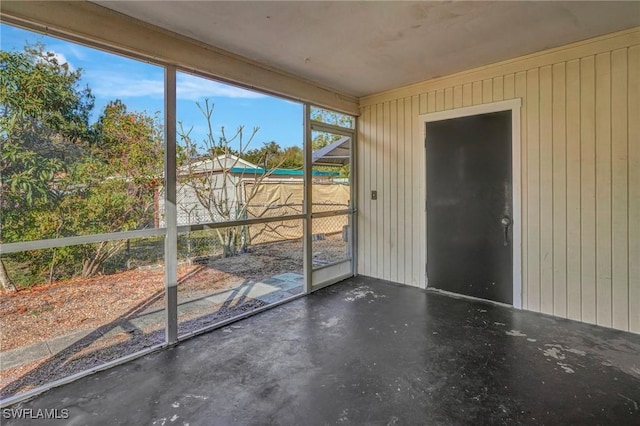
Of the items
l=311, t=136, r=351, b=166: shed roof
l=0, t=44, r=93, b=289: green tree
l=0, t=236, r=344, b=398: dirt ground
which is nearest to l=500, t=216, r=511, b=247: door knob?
l=311, t=136, r=351, b=166: shed roof

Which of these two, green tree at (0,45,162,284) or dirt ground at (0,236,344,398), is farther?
dirt ground at (0,236,344,398)

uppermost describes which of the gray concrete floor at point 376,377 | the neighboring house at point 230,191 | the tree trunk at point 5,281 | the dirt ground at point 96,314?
the neighboring house at point 230,191

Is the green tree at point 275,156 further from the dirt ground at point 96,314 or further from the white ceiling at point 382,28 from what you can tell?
the dirt ground at point 96,314

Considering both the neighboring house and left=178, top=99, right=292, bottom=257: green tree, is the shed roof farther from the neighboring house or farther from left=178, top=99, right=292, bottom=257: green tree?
left=178, top=99, right=292, bottom=257: green tree

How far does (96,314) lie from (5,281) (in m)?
0.64

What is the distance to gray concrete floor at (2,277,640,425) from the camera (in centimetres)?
184

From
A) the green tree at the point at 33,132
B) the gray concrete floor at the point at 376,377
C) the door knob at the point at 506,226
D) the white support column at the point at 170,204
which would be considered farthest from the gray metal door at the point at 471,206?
the green tree at the point at 33,132

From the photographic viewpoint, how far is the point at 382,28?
8.33ft

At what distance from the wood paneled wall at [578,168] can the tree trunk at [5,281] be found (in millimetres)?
4172

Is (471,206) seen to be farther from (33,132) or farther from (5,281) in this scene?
(5,281)

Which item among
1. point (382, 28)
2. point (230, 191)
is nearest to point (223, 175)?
point (230, 191)

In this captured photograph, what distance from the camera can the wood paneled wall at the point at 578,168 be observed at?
2752 millimetres

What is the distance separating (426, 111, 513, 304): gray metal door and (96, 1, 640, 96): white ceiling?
75 cm

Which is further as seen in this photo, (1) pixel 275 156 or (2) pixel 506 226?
(1) pixel 275 156
